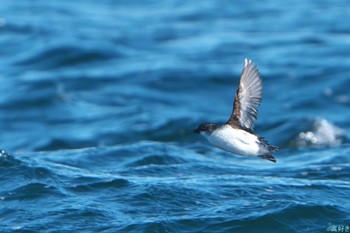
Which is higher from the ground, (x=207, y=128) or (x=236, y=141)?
(x=207, y=128)

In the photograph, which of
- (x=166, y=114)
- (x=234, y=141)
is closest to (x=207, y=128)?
(x=234, y=141)

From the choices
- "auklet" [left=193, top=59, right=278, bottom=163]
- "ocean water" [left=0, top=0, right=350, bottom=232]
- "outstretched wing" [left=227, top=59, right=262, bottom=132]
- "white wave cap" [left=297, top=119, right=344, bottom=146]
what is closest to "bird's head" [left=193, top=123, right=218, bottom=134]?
"auklet" [left=193, top=59, right=278, bottom=163]

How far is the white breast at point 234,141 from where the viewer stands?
33.0 feet

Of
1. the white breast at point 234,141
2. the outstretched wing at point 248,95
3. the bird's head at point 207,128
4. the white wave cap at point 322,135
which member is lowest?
the white breast at point 234,141

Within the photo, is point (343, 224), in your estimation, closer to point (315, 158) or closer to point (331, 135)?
point (315, 158)

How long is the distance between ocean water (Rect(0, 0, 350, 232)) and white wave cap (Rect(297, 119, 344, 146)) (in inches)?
2.2

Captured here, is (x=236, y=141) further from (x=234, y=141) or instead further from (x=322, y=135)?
(x=322, y=135)

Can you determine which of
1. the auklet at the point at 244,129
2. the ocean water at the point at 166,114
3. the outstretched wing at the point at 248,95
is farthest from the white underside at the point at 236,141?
the ocean water at the point at 166,114

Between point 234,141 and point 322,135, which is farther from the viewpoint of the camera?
point 322,135

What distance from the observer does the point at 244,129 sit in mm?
10562

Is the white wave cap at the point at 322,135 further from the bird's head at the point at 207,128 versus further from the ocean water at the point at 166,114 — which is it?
the bird's head at the point at 207,128

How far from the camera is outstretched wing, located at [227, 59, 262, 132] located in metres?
10.9

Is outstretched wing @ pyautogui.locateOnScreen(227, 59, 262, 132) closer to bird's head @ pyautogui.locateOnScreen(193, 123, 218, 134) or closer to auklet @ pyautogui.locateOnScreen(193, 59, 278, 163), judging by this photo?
auklet @ pyautogui.locateOnScreen(193, 59, 278, 163)

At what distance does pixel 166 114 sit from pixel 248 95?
432 inches
